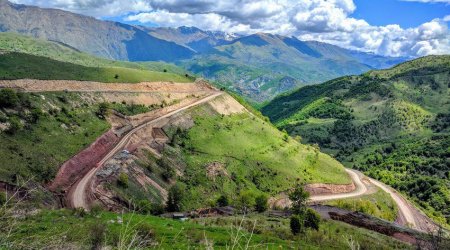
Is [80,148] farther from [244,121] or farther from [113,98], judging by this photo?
[244,121]

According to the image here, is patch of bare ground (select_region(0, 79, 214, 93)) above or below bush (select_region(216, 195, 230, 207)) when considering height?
above

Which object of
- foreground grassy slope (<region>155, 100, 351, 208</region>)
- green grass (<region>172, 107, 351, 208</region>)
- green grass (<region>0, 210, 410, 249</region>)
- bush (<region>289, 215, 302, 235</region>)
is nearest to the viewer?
green grass (<region>0, 210, 410, 249</region>)

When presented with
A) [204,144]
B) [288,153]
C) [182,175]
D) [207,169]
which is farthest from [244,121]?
[182,175]

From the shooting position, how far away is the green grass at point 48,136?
70.1 meters

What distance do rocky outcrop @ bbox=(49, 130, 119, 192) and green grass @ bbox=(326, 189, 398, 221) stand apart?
66.5 meters

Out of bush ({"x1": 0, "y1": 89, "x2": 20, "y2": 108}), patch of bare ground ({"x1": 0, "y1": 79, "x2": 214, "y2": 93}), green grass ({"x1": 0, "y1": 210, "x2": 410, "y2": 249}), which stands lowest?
green grass ({"x1": 0, "y1": 210, "x2": 410, "y2": 249})

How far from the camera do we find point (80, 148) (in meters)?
87.6

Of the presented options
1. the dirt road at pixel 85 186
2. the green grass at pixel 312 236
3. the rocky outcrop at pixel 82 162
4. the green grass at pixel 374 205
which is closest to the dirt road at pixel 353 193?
the green grass at pixel 374 205

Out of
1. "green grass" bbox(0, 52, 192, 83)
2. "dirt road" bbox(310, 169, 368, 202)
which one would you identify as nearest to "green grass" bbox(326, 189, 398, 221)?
"dirt road" bbox(310, 169, 368, 202)

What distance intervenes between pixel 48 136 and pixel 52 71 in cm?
4088

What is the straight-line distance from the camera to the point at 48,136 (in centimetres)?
8381

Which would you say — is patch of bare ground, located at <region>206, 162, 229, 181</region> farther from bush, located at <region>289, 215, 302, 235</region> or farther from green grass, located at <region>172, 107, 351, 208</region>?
bush, located at <region>289, 215, 302, 235</region>

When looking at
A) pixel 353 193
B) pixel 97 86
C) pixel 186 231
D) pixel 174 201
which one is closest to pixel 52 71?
pixel 97 86

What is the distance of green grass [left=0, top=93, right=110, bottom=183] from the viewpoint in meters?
70.1
